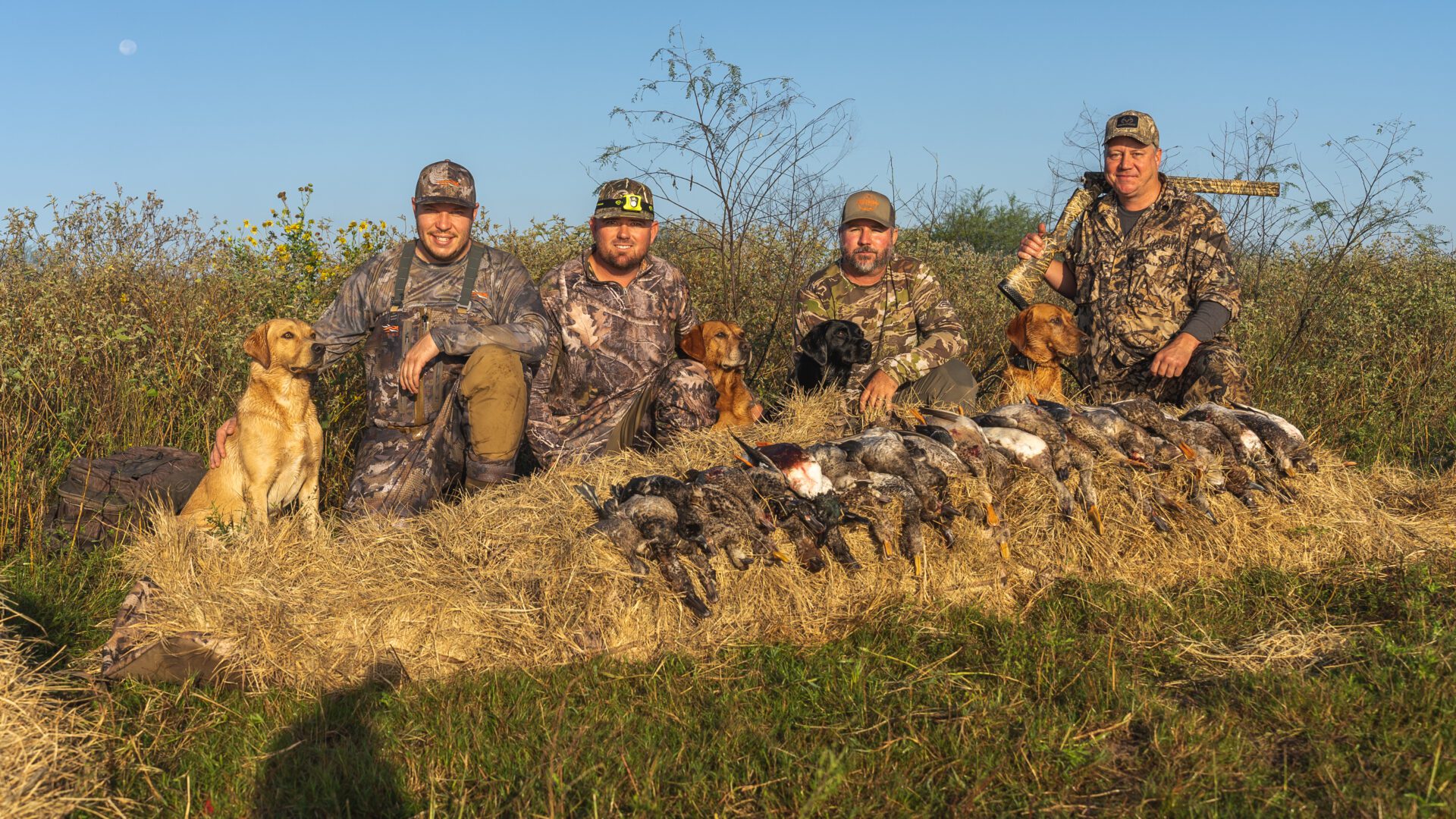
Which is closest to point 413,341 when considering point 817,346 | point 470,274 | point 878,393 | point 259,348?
point 470,274

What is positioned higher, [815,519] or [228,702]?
[815,519]

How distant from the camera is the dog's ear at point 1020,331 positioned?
656 cm

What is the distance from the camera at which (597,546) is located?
3873 mm

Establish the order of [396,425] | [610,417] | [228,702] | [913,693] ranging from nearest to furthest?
1. [913,693]
2. [228,702]
3. [396,425]
4. [610,417]

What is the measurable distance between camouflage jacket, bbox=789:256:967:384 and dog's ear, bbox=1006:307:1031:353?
371mm

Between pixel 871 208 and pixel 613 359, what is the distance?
1.79 m

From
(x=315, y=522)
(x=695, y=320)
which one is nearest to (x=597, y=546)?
(x=315, y=522)

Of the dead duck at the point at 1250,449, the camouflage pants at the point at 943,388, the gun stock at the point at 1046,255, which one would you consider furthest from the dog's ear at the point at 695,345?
the dead duck at the point at 1250,449

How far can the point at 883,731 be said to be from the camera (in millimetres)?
3244

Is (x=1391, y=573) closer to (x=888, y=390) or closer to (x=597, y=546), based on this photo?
(x=888, y=390)

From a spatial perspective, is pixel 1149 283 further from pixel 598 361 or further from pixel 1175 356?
pixel 598 361

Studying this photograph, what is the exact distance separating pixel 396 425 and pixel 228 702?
2.37 m

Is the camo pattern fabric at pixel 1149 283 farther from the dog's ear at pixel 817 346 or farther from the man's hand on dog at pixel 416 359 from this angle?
the man's hand on dog at pixel 416 359

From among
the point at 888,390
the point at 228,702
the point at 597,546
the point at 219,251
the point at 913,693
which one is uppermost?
the point at 219,251
